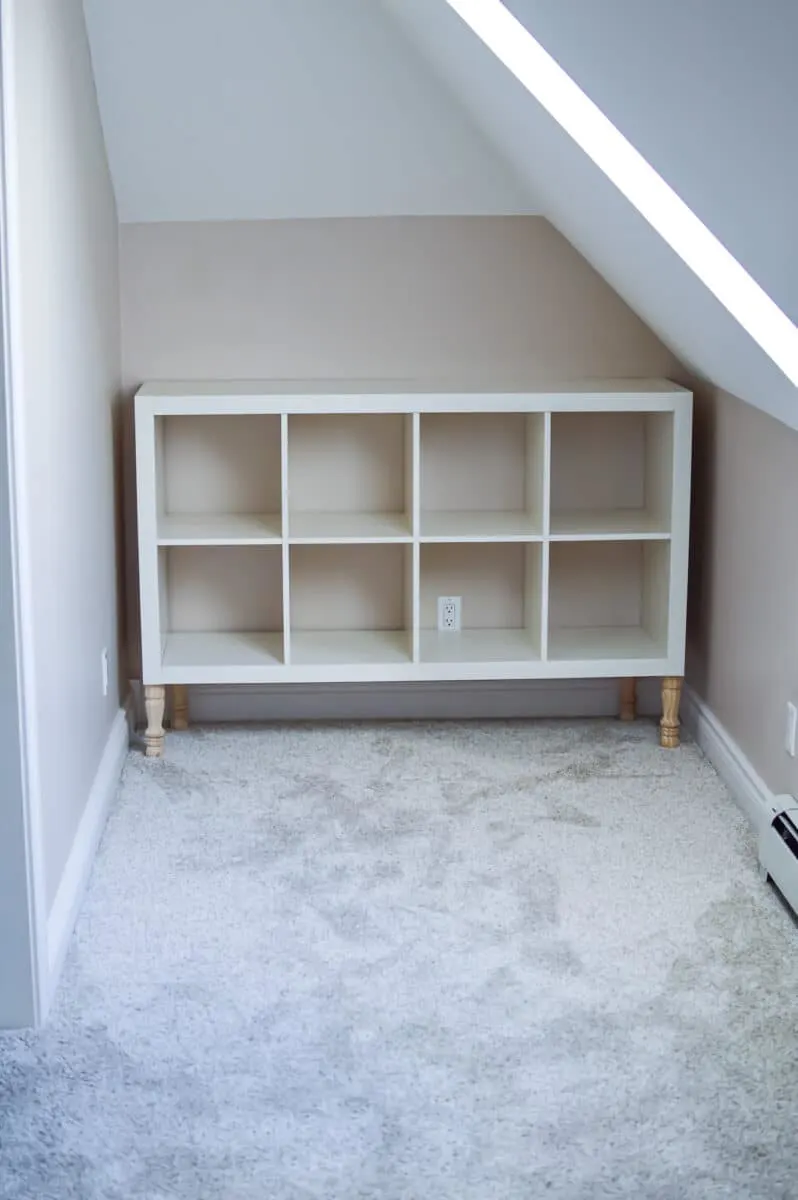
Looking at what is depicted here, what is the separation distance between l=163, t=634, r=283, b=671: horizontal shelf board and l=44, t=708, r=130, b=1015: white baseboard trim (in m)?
0.19

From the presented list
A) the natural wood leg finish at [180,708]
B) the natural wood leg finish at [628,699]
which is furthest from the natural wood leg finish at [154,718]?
→ the natural wood leg finish at [628,699]

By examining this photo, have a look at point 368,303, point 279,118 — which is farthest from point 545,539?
point 279,118

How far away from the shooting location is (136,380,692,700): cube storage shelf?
3.53 metres

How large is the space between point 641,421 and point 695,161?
2015 millimetres

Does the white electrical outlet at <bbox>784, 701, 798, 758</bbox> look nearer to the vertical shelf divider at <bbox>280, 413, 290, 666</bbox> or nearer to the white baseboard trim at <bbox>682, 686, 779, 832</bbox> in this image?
the white baseboard trim at <bbox>682, 686, 779, 832</bbox>

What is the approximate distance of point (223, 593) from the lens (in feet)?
12.7

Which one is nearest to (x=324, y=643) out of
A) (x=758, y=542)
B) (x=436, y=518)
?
(x=436, y=518)

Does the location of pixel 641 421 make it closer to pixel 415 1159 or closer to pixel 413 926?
pixel 413 926

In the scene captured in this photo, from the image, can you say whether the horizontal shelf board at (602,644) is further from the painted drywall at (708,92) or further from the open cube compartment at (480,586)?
the painted drywall at (708,92)

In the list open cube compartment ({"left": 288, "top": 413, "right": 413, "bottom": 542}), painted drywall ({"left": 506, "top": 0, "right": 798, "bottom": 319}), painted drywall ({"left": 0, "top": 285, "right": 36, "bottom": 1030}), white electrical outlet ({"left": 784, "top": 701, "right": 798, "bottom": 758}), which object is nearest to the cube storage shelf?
open cube compartment ({"left": 288, "top": 413, "right": 413, "bottom": 542})

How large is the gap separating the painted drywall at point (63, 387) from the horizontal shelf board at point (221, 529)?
154 mm

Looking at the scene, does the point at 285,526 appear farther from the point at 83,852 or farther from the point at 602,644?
the point at 83,852

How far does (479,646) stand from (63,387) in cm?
131

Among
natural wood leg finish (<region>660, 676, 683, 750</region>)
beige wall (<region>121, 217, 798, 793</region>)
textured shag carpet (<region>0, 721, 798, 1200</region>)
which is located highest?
beige wall (<region>121, 217, 798, 793</region>)
